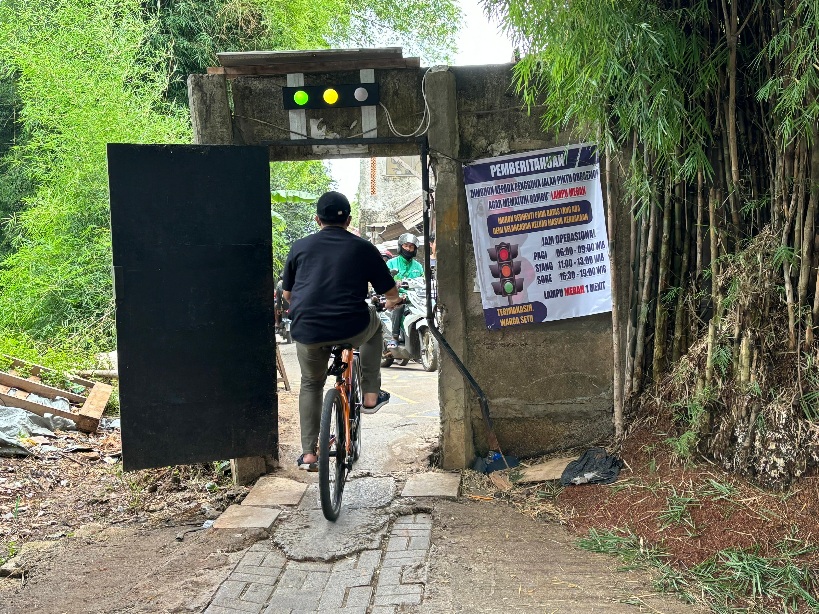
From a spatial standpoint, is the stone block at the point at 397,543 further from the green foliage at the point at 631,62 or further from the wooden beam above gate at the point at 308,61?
the wooden beam above gate at the point at 308,61

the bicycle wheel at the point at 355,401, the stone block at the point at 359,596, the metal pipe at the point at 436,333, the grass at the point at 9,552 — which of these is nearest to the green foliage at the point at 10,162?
the grass at the point at 9,552

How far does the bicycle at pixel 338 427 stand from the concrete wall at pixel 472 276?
752mm

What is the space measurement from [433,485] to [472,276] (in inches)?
56.3

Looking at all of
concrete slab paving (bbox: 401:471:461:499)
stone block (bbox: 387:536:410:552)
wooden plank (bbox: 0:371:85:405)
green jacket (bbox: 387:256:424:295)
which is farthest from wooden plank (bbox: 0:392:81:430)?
green jacket (bbox: 387:256:424:295)

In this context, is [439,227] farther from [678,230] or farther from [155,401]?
[155,401]

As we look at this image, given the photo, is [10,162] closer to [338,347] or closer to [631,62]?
[338,347]

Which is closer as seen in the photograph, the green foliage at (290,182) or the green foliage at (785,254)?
the green foliage at (785,254)

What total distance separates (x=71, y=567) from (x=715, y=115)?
4.32 m

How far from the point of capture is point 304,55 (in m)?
5.11

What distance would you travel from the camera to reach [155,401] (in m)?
5.23

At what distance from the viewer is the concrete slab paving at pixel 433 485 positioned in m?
5.11

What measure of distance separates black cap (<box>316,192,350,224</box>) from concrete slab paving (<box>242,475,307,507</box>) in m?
1.78

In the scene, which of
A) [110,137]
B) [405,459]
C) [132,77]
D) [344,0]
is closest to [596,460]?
[405,459]

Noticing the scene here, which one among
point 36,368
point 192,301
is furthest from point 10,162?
point 192,301
